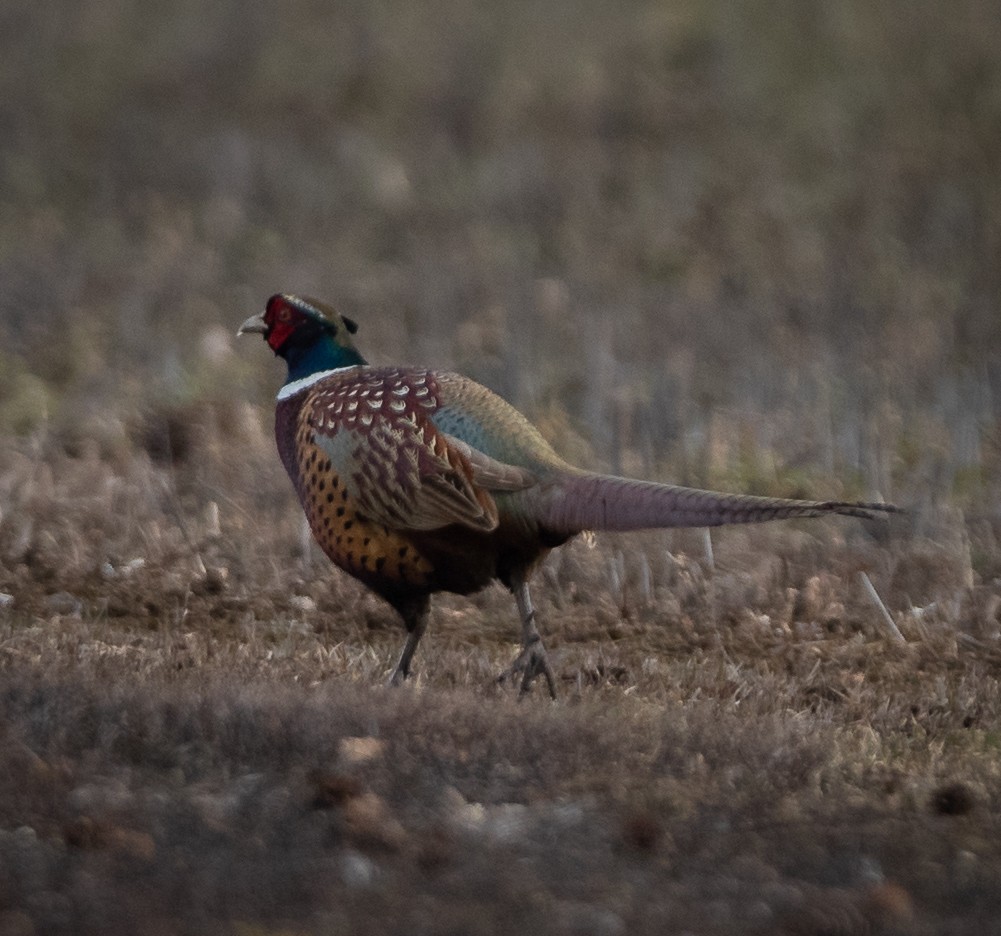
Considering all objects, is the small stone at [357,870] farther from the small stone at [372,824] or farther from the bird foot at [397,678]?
the bird foot at [397,678]

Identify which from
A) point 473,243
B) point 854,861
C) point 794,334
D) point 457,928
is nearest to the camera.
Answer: point 457,928

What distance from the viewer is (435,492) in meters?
4.93

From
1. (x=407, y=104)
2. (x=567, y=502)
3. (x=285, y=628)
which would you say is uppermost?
(x=407, y=104)

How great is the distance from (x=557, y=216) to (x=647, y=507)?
317 inches

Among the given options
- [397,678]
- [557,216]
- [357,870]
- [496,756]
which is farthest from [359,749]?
[557,216]

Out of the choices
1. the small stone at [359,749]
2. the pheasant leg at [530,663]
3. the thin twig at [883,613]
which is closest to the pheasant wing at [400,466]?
the pheasant leg at [530,663]

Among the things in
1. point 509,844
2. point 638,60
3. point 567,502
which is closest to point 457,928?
point 509,844

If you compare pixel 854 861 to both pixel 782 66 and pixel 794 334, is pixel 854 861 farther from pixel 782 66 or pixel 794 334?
pixel 782 66

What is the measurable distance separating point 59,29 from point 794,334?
760 centimetres

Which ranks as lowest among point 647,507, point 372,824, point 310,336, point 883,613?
point 883,613

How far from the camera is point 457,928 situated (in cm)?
316

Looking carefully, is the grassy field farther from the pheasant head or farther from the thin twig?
the pheasant head

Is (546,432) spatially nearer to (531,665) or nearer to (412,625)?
(412,625)

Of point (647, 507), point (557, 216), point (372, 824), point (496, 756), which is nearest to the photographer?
point (372, 824)
